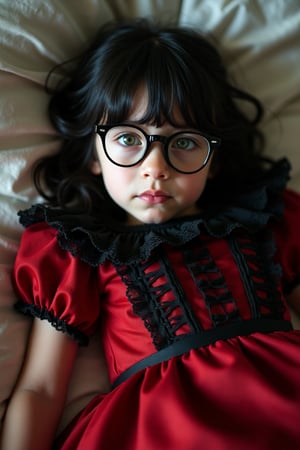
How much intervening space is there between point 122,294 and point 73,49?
515 millimetres

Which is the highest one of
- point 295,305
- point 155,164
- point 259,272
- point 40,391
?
point 155,164

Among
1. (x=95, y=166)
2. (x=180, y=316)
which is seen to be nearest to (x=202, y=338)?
(x=180, y=316)

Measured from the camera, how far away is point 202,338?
83cm

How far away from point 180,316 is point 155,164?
0.26 metres

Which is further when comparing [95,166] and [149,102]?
[95,166]

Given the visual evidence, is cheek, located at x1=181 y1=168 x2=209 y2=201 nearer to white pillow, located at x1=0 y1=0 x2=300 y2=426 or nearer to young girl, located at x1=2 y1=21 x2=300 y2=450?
Result: young girl, located at x1=2 y1=21 x2=300 y2=450

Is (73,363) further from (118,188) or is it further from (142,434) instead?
(118,188)

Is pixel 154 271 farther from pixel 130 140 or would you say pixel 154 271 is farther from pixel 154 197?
pixel 130 140

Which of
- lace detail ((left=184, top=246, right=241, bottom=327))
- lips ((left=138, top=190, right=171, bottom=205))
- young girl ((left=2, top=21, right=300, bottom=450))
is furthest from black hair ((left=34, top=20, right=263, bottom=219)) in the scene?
lace detail ((left=184, top=246, right=241, bottom=327))

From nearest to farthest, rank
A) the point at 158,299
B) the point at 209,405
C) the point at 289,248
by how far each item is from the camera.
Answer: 1. the point at 209,405
2. the point at 158,299
3. the point at 289,248

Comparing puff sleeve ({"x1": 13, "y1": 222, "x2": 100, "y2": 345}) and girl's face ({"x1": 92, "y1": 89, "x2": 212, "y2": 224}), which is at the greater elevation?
girl's face ({"x1": 92, "y1": 89, "x2": 212, "y2": 224})

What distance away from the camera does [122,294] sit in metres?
0.89

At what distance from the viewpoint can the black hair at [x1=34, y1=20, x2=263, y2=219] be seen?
35.1 inches

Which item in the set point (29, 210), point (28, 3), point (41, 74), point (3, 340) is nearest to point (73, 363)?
point (3, 340)
